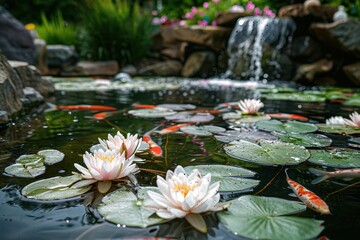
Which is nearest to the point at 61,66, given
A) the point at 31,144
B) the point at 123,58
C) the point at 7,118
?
the point at 123,58

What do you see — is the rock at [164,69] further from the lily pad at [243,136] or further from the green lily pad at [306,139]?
the green lily pad at [306,139]

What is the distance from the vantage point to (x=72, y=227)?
84 cm

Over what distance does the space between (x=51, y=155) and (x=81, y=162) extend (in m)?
0.16

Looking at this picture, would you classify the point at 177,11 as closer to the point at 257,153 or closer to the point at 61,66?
the point at 61,66

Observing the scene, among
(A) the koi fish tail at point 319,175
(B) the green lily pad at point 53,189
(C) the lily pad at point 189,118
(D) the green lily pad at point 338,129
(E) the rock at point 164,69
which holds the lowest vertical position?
(E) the rock at point 164,69

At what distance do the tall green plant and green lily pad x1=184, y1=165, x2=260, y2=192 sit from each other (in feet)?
21.7

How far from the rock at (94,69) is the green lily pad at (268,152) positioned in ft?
19.6

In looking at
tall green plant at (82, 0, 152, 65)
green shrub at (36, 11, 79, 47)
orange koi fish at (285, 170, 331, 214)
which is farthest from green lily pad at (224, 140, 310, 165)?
green shrub at (36, 11, 79, 47)

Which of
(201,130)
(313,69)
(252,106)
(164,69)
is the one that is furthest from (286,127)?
(164,69)

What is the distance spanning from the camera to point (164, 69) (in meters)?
7.39

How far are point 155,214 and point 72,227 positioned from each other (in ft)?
0.73

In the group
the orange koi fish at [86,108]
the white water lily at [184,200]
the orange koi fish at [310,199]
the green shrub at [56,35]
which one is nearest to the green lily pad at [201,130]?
the orange koi fish at [310,199]

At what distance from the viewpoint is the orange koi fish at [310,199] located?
0.91m

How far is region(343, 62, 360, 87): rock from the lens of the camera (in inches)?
190
